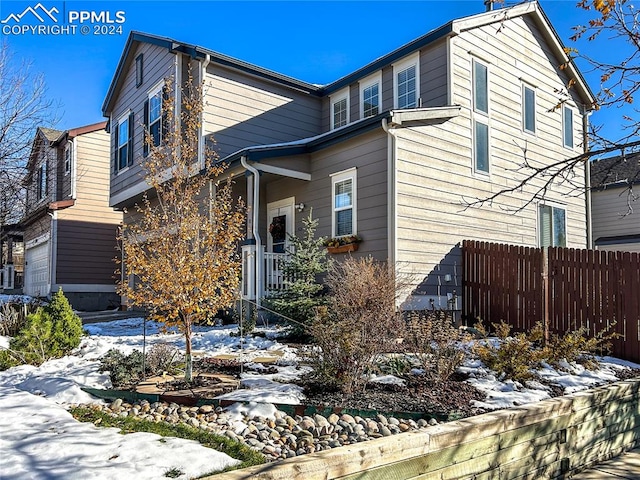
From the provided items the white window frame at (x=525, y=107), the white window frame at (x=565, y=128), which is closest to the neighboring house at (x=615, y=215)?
the white window frame at (x=565, y=128)

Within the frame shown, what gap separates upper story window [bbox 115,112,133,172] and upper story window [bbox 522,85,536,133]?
35.5 ft

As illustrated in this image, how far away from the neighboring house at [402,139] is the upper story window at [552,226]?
0.15 ft

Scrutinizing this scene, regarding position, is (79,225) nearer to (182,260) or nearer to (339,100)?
(339,100)

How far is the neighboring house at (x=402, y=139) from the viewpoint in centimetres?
961

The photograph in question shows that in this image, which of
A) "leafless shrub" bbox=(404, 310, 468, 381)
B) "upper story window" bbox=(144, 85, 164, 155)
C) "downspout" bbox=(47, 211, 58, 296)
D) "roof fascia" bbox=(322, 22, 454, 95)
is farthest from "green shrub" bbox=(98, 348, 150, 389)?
"downspout" bbox=(47, 211, 58, 296)

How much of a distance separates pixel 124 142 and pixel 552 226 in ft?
41.1

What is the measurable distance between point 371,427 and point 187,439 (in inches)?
53.7

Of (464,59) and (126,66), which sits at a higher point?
(126,66)

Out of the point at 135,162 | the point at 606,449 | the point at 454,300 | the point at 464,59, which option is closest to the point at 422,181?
the point at 454,300

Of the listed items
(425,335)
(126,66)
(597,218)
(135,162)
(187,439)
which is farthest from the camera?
(597,218)

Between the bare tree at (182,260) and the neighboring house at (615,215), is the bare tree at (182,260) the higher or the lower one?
the lower one

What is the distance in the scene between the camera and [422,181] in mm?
9742

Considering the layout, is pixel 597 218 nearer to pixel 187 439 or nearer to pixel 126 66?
pixel 126 66

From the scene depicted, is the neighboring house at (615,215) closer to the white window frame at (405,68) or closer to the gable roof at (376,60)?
the gable roof at (376,60)
